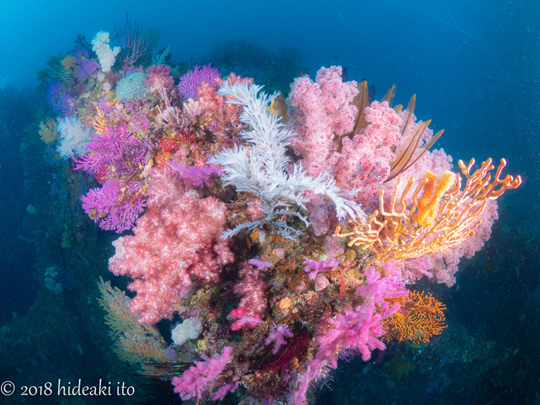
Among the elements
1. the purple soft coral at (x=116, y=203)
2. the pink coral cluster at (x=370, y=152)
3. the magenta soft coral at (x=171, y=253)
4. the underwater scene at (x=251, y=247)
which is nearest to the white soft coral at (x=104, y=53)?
the underwater scene at (x=251, y=247)

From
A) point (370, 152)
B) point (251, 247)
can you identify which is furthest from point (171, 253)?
point (370, 152)

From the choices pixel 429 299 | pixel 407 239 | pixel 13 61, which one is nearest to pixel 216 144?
pixel 407 239

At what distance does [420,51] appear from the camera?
116 feet

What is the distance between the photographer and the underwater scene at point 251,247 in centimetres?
280

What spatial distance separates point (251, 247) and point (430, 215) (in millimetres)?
2049

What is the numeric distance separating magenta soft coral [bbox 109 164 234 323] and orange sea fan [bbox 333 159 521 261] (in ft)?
4.85

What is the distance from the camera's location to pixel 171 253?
3.07 m

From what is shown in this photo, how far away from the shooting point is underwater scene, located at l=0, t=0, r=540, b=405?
2.80 metres

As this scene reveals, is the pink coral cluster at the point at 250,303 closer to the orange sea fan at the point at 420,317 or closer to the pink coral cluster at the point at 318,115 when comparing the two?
the pink coral cluster at the point at 318,115

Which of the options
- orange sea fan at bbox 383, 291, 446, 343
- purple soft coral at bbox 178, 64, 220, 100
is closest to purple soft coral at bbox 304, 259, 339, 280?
orange sea fan at bbox 383, 291, 446, 343

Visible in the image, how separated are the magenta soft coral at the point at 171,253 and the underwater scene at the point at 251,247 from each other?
22 millimetres

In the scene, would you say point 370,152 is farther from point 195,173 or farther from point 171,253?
point 171,253

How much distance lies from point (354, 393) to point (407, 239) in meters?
4.95

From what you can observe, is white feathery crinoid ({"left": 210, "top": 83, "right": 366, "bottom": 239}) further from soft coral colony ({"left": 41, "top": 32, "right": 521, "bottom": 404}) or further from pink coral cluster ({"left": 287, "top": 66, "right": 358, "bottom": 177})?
pink coral cluster ({"left": 287, "top": 66, "right": 358, "bottom": 177})
